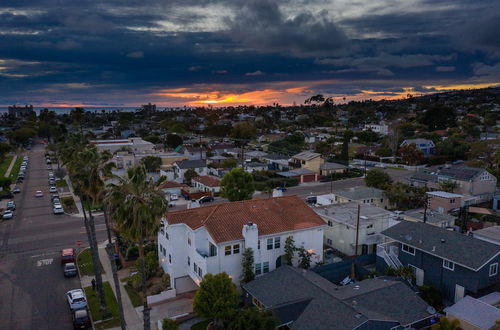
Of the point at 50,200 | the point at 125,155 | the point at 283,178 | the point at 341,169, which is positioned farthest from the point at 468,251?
the point at 125,155

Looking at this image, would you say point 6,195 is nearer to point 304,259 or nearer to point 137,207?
point 304,259

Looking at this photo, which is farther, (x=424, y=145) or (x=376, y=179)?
(x=424, y=145)

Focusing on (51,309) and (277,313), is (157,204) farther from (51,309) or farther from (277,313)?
(51,309)

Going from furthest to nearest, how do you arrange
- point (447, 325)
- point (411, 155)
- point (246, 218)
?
1. point (411, 155)
2. point (246, 218)
3. point (447, 325)

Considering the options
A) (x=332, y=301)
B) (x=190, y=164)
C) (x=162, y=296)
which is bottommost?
(x=162, y=296)

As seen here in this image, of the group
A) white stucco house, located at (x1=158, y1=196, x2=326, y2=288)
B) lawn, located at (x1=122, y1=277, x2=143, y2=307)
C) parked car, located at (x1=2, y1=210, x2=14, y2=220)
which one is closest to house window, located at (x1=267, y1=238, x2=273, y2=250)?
white stucco house, located at (x1=158, y1=196, x2=326, y2=288)

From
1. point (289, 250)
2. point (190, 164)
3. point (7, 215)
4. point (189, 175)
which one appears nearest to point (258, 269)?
point (289, 250)

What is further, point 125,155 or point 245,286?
point 125,155
